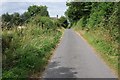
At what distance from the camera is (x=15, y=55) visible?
1263 centimetres

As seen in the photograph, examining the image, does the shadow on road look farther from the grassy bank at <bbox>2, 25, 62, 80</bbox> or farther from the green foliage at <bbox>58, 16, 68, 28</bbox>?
the green foliage at <bbox>58, 16, 68, 28</bbox>

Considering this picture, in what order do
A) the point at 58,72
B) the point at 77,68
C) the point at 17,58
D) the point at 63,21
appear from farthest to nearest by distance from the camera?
the point at 63,21
the point at 77,68
the point at 17,58
the point at 58,72

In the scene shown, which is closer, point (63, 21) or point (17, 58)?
point (17, 58)

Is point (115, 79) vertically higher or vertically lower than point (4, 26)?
lower

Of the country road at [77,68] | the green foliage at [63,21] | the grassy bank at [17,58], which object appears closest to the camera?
the grassy bank at [17,58]

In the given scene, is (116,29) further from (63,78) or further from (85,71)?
(63,78)

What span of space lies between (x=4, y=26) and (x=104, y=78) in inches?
213

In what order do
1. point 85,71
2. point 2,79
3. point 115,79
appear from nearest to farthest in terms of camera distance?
point 2,79
point 115,79
point 85,71

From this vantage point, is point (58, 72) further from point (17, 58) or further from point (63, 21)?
point (63, 21)

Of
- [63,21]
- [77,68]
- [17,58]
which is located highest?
[17,58]

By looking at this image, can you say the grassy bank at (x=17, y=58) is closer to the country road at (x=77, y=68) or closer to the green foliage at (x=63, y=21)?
the country road at (x=77, y=68)

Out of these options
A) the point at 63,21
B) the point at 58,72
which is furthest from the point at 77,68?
the point at 63,21

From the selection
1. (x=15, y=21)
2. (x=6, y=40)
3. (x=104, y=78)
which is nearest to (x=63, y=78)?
(x=104, y=78)

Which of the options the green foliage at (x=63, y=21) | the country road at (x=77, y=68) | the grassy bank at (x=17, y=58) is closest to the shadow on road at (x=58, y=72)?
the country road at (x=77, y=68)
